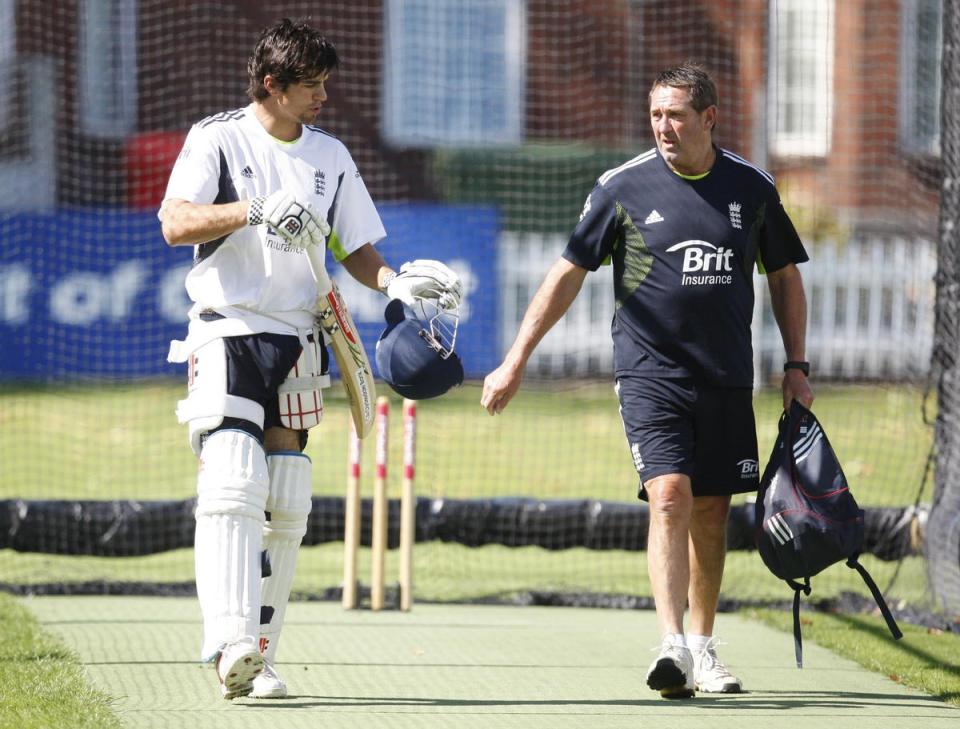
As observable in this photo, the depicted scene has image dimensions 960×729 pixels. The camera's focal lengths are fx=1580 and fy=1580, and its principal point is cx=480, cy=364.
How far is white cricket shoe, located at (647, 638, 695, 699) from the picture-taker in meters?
4.82

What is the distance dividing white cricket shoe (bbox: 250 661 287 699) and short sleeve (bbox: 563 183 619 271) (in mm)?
1629

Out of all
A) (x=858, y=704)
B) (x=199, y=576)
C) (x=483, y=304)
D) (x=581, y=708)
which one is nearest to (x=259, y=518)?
(x=199, y=576)

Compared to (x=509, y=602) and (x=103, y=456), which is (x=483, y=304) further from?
(x=509, y=602)

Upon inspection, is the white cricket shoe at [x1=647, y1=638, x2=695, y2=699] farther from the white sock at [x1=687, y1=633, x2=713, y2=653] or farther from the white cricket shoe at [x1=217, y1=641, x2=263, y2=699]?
the white cricket shoe at [x1=217, y1=641, x2=263, y2=699]

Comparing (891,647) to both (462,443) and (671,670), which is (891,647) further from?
(462,443)

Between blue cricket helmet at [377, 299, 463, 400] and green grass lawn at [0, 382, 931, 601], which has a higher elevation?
blue cricket helmet at [377, 299, 463, 400]

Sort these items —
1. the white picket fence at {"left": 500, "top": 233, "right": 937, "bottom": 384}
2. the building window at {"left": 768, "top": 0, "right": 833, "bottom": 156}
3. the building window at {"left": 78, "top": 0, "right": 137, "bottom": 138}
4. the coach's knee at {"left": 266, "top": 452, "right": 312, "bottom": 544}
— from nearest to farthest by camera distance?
the coach's knee at {"left": 266, "top": 452, "right": 312, "bottom": 544}
the white picket fence at {"left": 500, "top": 233, "right": 937, "bottom": 384}
the building window at {"left": 768, "top": 0, "right": 833, "bottom": 156}
the building window at {"left": 78, "top": 0, "right": 137, "bottom": 138}

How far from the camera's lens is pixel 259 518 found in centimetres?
461

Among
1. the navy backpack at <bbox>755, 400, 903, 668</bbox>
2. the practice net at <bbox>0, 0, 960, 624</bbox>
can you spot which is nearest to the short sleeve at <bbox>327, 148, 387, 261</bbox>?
the navy backpack at <bbox>755, 400, 903, 668</bbox>

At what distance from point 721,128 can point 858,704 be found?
46.6ft

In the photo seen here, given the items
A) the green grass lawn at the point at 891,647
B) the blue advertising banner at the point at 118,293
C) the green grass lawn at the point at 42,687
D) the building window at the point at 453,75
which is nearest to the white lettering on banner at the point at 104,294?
the blue advertising banner at the point at 118,293

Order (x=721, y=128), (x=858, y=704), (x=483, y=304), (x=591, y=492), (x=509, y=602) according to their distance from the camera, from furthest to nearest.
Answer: (x=721, y=128) < (x=483, y=304) < (x=591, y=492) < (x=509, y=602) < (x=858, y=704)

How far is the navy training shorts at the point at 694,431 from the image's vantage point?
505 cm

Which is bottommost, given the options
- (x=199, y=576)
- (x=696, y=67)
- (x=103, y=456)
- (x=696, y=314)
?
(x=103, y=456)
